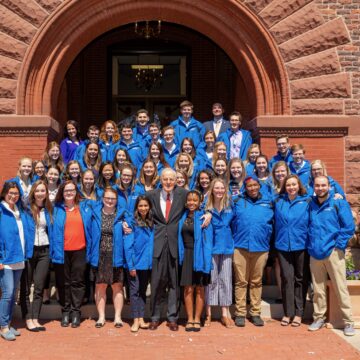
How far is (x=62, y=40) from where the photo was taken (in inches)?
330

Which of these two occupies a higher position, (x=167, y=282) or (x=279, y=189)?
(x=279, y=189)

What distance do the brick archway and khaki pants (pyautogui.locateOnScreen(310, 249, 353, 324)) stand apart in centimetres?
300

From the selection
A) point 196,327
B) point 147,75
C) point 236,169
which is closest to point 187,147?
point 236,169

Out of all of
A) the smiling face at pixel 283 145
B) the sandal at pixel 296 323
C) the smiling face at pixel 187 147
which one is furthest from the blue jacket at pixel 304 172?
the sandal at pixel 296 323

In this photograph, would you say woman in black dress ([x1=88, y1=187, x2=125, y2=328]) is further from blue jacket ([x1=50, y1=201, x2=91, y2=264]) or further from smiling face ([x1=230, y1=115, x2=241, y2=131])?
smiling face ([x1=230, y1=115, x2=241, y2=131])

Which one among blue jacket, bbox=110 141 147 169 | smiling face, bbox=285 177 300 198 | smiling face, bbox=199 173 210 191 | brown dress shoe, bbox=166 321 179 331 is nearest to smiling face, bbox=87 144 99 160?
blue jacket, bbox=110 141 147 169

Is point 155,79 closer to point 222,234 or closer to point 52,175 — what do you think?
point 52,175

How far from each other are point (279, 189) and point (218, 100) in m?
7.49

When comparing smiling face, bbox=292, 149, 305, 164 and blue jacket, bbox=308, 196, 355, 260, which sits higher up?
smiling face, bbox=292, 149, 305, 164

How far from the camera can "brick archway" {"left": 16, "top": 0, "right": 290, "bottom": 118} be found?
8258 millimetres

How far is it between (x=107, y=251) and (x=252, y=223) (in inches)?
68.5

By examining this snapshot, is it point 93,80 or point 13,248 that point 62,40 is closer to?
point 13,248

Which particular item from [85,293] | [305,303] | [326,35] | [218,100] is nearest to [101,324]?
[85,293]

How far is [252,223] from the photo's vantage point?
6.16 m
